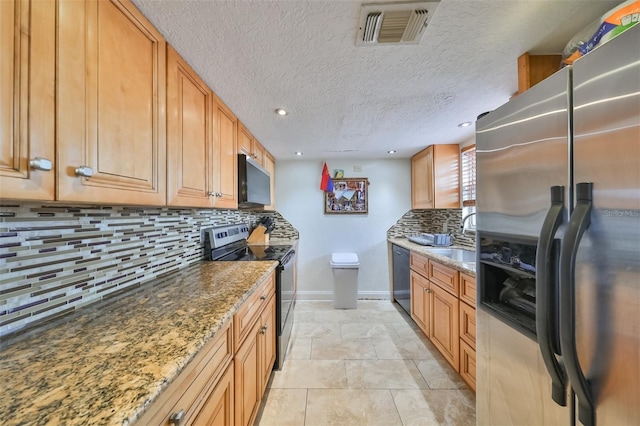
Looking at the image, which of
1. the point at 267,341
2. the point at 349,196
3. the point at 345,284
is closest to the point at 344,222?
the point at 349,196

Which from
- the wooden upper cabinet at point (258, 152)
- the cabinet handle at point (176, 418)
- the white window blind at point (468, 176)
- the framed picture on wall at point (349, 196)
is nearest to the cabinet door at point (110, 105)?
the cabinet handle at point (176, 418)

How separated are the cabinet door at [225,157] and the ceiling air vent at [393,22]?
3.43 ft

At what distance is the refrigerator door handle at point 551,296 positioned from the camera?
0.72 metres

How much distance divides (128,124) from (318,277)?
3.06m

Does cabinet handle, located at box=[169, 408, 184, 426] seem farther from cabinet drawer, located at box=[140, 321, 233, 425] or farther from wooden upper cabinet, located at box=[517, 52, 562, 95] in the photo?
wooden upper cabinet, located at box=[517, 52, 562, 95]

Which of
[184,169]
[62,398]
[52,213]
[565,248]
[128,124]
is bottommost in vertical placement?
[62,398]

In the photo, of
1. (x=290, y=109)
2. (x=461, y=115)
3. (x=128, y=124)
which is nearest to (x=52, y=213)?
(x=128, y=124)

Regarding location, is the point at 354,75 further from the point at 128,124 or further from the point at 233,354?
the point at 233,354

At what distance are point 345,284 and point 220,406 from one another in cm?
240

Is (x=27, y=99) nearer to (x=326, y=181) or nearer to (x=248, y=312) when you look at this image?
(x=248, y=312)

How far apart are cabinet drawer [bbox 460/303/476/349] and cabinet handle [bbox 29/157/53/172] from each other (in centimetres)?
215

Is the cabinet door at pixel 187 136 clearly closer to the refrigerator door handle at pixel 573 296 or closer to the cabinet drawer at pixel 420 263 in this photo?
the refrigerator door handle at pixel 573 296

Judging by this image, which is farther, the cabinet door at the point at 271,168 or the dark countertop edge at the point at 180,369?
the cabinet door at the point at 271,168

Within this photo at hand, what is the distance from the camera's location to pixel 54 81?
619 mm
